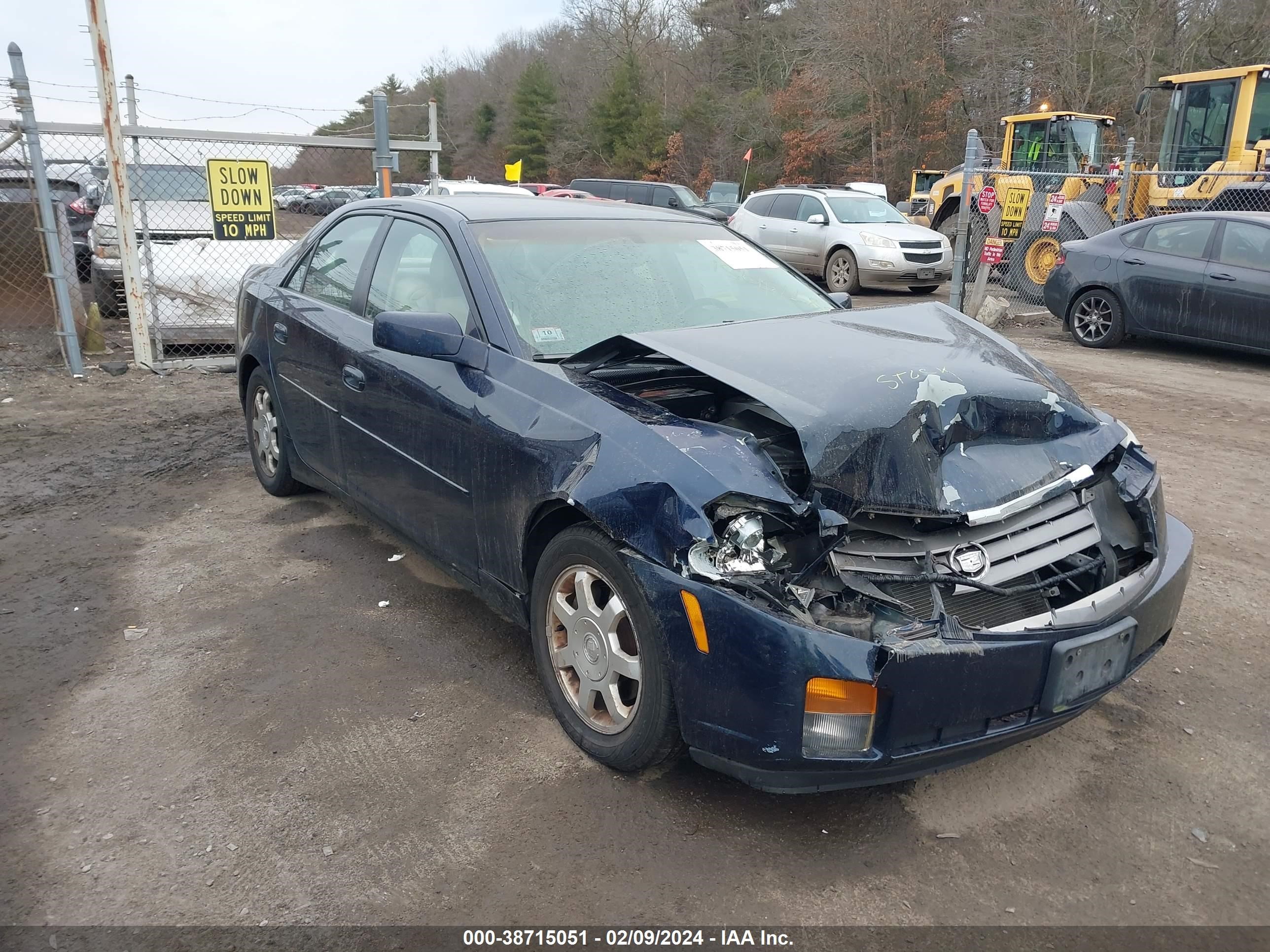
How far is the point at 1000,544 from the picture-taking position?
270 cm

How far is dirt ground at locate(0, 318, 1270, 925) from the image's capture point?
2.45m

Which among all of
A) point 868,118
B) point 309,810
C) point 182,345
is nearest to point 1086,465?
point 309,810

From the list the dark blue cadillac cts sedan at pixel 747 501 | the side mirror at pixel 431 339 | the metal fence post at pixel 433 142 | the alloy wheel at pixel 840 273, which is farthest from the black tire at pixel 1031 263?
the side mirror at pixel 431 339

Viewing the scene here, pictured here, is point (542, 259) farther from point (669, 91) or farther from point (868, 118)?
point (669, 91)

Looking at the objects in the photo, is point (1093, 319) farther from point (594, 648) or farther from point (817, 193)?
point (594, 648)

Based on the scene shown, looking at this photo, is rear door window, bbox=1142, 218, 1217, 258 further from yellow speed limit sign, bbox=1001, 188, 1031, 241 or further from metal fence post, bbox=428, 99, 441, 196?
metal fence post, bbox=428, 99, 441, 196

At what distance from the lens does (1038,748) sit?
309cm

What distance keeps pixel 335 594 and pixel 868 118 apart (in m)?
35.0

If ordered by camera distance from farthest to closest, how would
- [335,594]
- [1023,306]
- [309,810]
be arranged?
[1023,306] < [335,594] < [309,810]

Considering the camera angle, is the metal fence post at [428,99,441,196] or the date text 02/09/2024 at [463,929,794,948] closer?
the date text 02/09/2024 at [463,929,794,948]

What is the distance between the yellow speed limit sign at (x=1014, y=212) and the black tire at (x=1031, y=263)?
1.07 feet

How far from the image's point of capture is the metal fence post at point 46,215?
752 cm

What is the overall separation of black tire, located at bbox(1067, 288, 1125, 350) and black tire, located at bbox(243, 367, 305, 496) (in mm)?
8704

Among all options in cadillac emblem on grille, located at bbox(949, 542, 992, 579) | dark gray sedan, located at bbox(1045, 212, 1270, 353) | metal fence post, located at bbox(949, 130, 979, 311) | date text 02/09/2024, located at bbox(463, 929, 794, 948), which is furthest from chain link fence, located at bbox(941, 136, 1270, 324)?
date text 02/09/2024, located at bbox(463, 929, 794, 948)
